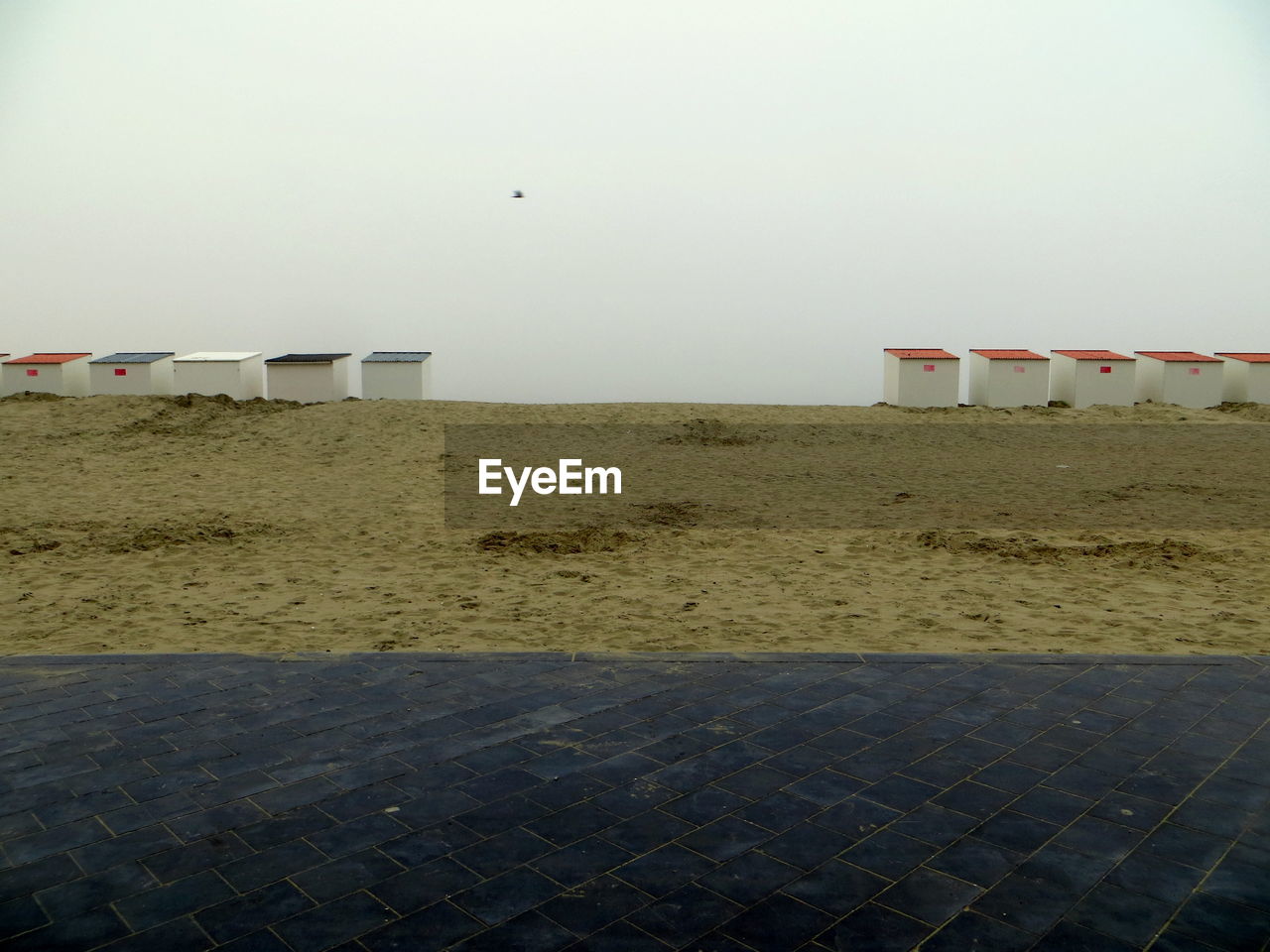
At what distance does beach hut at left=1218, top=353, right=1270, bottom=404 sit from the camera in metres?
23.1

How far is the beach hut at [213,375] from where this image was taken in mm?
22500

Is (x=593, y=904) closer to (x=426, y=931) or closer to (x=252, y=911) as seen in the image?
(x=426, y=931)

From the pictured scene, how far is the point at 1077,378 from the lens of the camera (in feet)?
74.2

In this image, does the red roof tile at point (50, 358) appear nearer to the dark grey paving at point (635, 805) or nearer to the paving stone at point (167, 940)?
the dark grey paving at point (635, 805)

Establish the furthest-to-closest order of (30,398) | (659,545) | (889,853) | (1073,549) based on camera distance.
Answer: (30,398), (659,545), (1073,549), (889,853)

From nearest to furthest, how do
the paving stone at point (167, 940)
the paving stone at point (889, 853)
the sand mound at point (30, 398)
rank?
1. the paving stone at point (167, 940)
2. the paving stone at point (889, 853)
3. the sand mound at point (30, 398)

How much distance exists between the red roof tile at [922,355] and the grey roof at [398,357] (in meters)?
11.6

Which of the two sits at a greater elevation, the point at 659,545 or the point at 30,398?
the point at 30,398

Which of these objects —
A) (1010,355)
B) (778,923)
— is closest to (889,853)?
(778,923)

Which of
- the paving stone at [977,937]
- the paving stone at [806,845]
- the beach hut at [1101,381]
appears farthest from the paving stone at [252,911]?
the beach hut at [1101,381]

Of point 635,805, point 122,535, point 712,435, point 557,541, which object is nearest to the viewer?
point 635,805

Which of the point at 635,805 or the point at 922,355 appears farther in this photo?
the point at 922,355

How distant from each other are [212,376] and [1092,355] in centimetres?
2115

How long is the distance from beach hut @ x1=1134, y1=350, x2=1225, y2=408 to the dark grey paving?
775 inches
